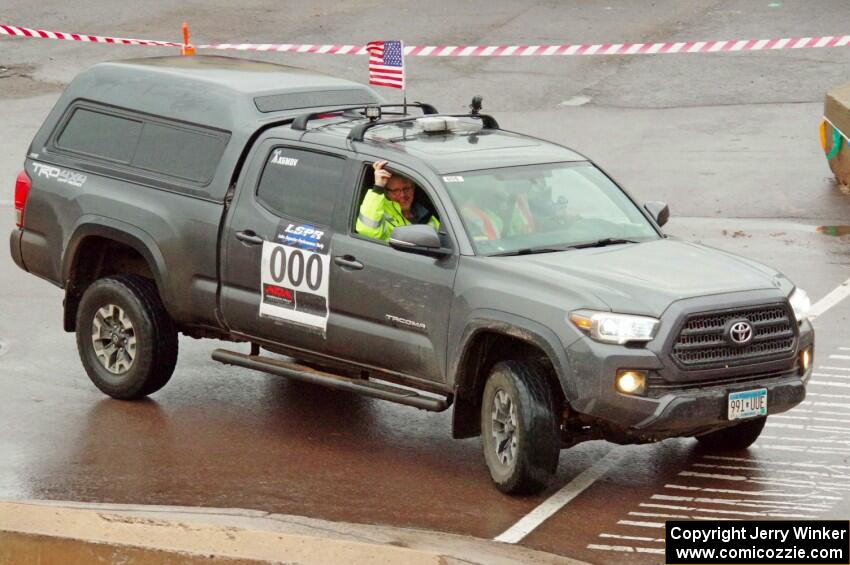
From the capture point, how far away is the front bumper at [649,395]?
8.55 meters

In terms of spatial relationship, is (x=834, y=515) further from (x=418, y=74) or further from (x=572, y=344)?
(x=418, y=74)

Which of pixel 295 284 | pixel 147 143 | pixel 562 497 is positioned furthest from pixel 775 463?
pixel 147 143

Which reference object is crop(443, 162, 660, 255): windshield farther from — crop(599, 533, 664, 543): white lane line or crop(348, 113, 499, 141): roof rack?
crop(599, 533, 664, 543): white lane line

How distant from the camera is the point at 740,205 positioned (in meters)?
17.8

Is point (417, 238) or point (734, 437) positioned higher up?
point (417, 238)

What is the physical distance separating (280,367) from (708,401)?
2970 millimetres

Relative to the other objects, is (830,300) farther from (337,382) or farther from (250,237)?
(250,237)

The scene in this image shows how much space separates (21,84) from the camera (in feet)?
79.1

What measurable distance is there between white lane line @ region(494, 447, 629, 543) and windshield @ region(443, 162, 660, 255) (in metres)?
1.35

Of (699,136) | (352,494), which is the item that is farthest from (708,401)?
(699,136)

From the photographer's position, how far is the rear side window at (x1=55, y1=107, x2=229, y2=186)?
1081 cm

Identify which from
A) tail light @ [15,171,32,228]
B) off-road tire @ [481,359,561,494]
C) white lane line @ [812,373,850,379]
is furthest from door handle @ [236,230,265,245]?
white lane line @ [812,373,850,379]

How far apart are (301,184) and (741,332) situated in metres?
3.08

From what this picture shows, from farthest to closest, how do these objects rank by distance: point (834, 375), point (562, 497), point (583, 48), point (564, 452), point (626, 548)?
point (583, 48)
point (834, 375)
point (564, 452)
point (562, 497)
point (626, 548)
